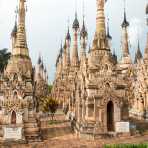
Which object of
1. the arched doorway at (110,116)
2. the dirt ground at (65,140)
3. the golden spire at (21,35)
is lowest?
the dirt ground at (65,140)

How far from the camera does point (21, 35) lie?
31625 millimetres

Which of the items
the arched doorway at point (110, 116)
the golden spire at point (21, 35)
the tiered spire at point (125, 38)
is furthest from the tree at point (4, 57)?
the arched doorway at point (110, 116)

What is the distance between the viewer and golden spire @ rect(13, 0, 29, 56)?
102ft

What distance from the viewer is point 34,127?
2614 centimetres

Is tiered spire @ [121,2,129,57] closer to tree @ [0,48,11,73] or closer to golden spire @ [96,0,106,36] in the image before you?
golden spire @ [96,0,106,36]

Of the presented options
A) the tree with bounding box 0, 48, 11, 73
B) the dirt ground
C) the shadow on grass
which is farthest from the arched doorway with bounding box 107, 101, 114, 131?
the tree with bounding box 0, 48, 11, 73

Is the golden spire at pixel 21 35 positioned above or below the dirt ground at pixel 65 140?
above

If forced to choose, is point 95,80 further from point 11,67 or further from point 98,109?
point 11,67

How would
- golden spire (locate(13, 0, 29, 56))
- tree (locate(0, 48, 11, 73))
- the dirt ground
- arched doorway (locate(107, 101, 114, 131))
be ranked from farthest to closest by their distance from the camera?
tree (locate(0, 48, 11, 73)) < golden spire (locate(13, 0, 29, 56)) < arched doorway (locate(107, 101, 114, 131)) < the dirt ground

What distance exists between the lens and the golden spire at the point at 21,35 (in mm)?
30953

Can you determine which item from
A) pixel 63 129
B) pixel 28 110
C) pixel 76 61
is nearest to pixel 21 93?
pixel 28 110

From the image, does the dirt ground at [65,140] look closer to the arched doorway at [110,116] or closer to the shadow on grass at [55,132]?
the shadow on grass at [55,132]

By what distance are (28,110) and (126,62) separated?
2266 centimetres

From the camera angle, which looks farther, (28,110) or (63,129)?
(63,129)
